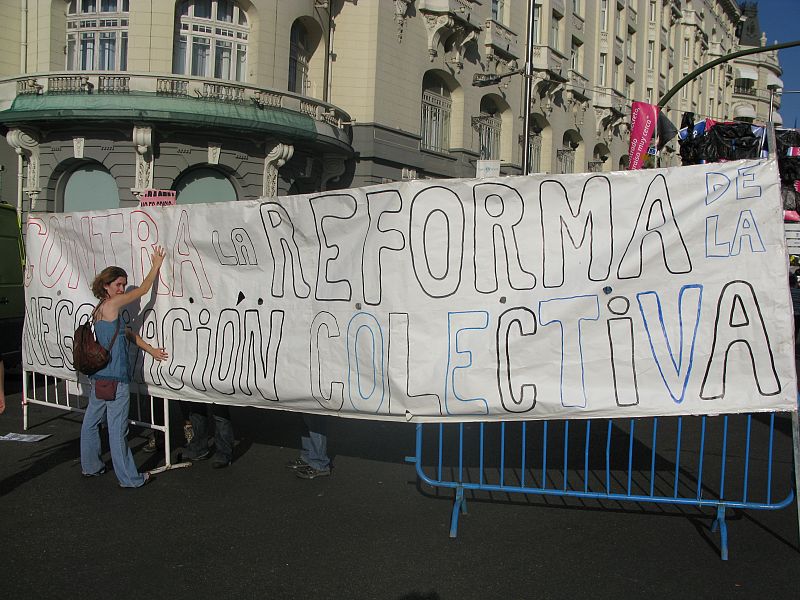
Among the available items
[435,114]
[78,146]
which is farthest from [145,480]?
[435,114]

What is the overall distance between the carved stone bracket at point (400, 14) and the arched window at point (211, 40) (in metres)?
4.96

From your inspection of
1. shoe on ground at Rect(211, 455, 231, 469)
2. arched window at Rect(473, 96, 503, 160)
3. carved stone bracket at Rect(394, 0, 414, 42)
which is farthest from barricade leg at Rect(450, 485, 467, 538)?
arched window at Rect(473, 96, 503, 160)

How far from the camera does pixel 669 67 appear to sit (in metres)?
47.6

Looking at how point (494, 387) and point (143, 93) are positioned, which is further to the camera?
point (143, 93)

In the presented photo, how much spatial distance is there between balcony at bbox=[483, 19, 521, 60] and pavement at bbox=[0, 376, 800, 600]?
22.9 metres

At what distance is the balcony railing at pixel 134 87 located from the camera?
16.9 metres

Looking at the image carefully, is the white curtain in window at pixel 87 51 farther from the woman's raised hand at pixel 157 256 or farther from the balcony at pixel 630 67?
the balcony at pixel 630 67

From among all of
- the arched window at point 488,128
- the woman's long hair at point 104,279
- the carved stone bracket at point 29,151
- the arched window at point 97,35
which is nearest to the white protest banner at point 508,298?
the woman's long hair at point 104,279

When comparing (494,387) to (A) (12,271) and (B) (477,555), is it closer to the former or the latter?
(B) (477,555)

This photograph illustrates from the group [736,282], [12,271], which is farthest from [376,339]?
[12,271]

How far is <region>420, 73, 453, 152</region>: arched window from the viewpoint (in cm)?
2384

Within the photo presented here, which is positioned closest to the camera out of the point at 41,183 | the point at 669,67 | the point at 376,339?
the point at 376,339

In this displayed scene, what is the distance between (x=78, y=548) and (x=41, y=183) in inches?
639

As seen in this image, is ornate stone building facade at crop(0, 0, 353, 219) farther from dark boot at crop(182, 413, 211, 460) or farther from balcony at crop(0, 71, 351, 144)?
dark boot at crop(182, 413, 211, 460)
